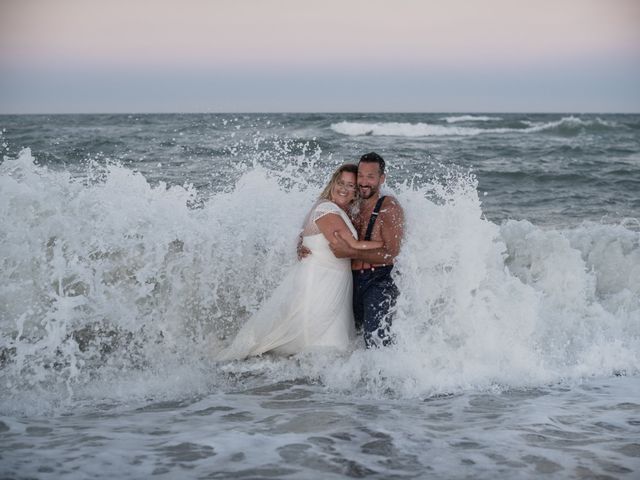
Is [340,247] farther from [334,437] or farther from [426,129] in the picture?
[426,129]

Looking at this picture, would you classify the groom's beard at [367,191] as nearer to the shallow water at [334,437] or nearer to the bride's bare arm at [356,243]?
the bride's bare arm at [356,243]

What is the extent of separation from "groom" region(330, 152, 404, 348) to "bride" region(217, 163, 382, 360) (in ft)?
0.33

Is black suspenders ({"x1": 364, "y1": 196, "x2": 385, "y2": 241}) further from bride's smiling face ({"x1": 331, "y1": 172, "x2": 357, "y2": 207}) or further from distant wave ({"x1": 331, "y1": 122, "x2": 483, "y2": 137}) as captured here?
distant wave ({"x1": 331, "y1": 122, "x2": 483, "y2": 137})

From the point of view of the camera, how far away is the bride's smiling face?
223 inches

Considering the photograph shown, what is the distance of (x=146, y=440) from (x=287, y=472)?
107cm

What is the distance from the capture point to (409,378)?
18.7ft

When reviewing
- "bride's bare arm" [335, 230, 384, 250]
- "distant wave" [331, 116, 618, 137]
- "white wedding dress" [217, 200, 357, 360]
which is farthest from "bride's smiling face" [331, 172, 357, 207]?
"distant wave" [331, 116, 618, 137]

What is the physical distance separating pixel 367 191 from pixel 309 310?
3.84 feet

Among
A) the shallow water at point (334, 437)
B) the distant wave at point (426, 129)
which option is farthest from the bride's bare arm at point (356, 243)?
the distant wave at point (426, 129)

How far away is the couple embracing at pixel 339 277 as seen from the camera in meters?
5.62

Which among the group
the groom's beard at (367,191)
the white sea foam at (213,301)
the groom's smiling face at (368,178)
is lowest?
the white sea foam at (213,301)

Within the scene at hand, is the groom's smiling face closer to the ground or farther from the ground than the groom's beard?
farther from the ground

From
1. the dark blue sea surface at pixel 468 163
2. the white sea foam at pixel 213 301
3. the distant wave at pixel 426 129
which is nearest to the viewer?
the white sea foam at pixel 213 301

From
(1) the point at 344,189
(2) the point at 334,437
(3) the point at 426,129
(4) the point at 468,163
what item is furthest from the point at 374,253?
(3) the point at 426,129
